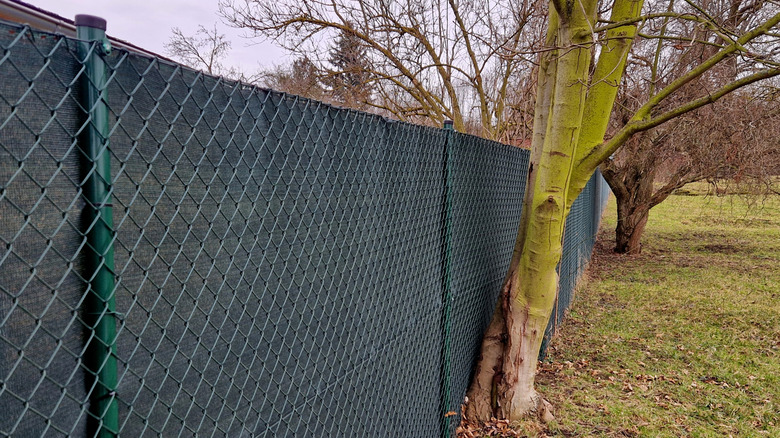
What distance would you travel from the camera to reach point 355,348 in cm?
245

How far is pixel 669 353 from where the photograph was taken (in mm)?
6211

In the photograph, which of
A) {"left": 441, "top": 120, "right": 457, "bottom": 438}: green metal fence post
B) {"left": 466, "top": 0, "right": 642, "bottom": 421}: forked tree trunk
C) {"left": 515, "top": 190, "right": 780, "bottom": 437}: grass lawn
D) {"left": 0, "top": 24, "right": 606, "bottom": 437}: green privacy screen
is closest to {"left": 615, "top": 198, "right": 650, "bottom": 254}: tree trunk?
{"left": 515, "top": 190, "right": 780, "bottom": 437}: grass lawn

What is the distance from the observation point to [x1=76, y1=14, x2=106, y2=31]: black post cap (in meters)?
1.25

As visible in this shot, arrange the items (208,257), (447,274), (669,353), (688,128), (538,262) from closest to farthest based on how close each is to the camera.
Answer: (208,257)
(447,274)
(538,262)
(669,353)
(688,128)

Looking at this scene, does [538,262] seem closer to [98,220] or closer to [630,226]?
[98,220]

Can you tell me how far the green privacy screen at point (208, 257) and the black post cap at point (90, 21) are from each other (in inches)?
3.0

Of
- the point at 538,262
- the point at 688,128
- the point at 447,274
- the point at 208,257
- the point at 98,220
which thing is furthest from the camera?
the point at 688,128

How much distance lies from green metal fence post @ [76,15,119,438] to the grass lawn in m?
3.63

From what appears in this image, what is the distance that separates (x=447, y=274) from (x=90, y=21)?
8.68 feet

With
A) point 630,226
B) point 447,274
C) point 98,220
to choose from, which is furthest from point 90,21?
point 630,226

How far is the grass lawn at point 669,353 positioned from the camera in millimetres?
4508

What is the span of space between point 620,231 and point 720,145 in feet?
13.8

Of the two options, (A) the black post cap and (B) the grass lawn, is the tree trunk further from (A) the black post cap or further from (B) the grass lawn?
(A) the black post cap

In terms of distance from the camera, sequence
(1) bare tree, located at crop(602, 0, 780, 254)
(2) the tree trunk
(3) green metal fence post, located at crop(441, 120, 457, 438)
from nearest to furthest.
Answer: (3) green metal fence post, located at crop(441, 120, 457, 438) → (1) bare tree, located at crop(602, 0, 780, 254) → (2) the tree trunk
